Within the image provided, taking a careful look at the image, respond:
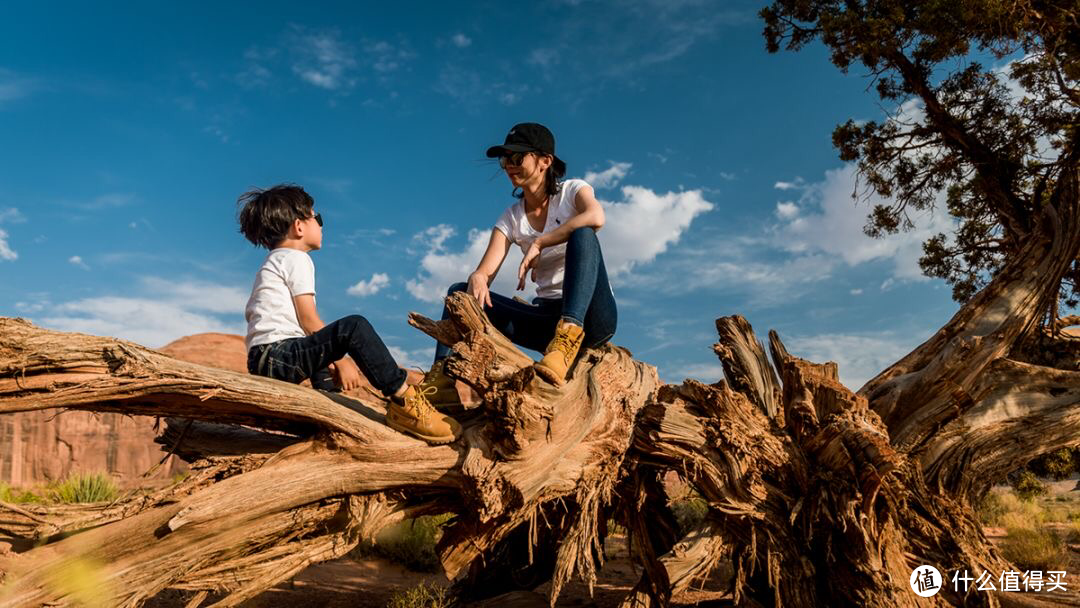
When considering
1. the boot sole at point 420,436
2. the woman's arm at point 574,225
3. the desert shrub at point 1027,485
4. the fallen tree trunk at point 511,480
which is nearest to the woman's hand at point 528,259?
the woman's arm at point 574,225

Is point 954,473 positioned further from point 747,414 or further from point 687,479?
point 687,479

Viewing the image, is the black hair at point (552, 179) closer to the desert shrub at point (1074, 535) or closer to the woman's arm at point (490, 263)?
the woman's arm at point (490, 263)

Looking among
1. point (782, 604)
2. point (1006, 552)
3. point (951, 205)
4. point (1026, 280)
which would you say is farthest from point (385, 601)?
point (951, 205)

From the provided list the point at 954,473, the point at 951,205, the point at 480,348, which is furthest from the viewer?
the point at 951,205

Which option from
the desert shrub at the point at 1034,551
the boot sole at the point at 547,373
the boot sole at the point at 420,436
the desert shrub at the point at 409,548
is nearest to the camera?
the boot sole at the point at 547,373

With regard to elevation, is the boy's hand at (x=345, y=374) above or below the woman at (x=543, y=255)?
below

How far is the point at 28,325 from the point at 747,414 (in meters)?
4.06

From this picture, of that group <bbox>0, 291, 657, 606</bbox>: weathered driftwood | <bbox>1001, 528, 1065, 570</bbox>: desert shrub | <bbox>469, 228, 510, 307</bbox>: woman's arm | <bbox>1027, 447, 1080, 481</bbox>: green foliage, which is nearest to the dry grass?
<bbox>1001, 528, 1065, 570</bbox>: desert shrub

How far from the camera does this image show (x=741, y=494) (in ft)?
14.6

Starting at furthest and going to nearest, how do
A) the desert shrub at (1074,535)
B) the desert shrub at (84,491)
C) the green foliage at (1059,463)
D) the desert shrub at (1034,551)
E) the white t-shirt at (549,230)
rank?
the desert shrub at (84,491) → the desert shrub at (1074,535) → the green foliage at (1059,463) → the desert shrub at (1034,551) → the white t-shirt at (549,230)

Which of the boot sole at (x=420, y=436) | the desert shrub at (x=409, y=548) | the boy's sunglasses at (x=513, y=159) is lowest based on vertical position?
the desert shrub at (x=409, y=548)

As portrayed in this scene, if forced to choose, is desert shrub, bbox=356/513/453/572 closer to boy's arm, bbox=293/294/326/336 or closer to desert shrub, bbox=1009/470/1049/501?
boy's arm, bbox=293/294/326/336

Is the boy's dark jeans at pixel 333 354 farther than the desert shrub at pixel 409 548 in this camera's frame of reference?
No

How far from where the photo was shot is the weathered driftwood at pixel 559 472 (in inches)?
139
